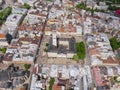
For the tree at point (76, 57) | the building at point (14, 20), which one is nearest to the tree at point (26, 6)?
the building at point (14, 20)

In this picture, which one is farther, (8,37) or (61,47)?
(8,37)

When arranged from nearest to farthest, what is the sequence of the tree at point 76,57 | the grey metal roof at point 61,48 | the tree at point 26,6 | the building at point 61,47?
1. the tree at point 76,57
2. the building at point 61,47
3. the grey metal roof at point 61,48
4. the tree at point 26,6

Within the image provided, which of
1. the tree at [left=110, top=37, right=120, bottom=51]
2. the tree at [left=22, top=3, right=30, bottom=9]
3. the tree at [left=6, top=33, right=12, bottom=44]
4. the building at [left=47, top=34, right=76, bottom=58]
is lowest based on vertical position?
the tree at [left=110, top=37, right=120, bottom=51]

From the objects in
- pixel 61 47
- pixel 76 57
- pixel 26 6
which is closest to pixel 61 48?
pixel 61 47

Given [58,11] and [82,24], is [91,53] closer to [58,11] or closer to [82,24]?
[82,24]

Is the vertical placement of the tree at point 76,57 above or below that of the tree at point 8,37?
below

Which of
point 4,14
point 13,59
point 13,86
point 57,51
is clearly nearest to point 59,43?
point 57,51

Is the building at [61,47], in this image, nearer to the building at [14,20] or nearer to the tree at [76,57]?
the tree at [76,57]

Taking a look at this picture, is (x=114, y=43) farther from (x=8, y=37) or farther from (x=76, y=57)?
(x=8, y=37)

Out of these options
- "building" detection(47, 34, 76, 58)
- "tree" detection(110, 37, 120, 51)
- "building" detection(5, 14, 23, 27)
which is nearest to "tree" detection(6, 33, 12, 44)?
"building" detection(5, 14, 23, 27)

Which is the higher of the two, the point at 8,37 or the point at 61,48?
the point at 8,37

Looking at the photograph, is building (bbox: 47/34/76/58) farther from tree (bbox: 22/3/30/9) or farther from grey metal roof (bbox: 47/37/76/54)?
tree (bbox: 22/3/30/9)
